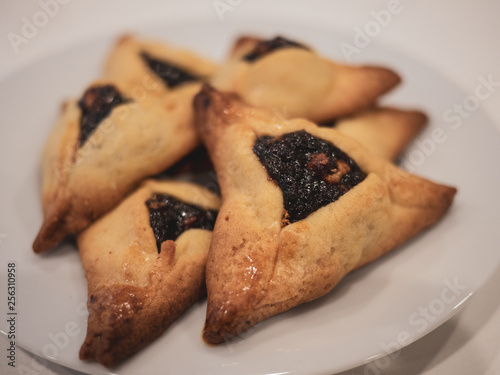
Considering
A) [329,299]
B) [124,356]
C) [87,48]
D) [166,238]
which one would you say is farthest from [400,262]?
[87,48]

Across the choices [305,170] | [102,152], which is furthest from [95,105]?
[305,170]

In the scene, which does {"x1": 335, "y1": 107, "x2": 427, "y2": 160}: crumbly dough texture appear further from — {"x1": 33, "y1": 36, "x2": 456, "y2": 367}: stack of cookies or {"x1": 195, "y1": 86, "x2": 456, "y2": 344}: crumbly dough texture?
{"x1": 195, "y1": 86, "x2": 456, "y2": 344}: crumbly dough texture

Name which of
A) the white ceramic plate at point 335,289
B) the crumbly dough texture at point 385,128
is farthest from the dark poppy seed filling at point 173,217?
the crumbly dough texture at point 385,128

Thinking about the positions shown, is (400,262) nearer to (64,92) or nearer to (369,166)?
(369,166)

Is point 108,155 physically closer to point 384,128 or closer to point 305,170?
point 305,170

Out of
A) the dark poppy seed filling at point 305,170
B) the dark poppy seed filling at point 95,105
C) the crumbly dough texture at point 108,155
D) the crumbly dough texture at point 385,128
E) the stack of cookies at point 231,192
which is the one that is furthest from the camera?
the crumbly dough texture at point 385,128

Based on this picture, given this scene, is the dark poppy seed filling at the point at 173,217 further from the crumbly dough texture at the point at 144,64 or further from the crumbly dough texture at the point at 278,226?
the crumbly dough texture at the point at 144,64

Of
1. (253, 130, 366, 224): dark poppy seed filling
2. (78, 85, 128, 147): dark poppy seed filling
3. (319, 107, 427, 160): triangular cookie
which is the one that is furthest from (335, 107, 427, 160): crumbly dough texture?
(78, 85, 128, 147): dark poppy seed filling
